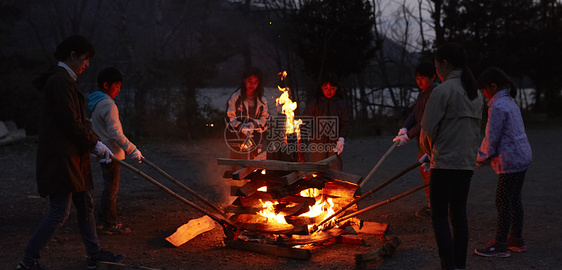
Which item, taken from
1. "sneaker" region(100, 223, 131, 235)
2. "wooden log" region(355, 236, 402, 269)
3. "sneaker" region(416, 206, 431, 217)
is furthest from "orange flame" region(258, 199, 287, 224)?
"sneaker" region(416, 206, 431, 217)

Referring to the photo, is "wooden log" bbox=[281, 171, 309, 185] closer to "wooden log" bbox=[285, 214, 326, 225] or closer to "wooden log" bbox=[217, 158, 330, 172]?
"wooden log" bbox=[217, 158, 330, 172]

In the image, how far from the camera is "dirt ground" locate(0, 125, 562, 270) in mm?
4453

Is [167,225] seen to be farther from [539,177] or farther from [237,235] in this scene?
[539,177]

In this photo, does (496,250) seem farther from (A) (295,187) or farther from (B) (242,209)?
(B) (242,209)

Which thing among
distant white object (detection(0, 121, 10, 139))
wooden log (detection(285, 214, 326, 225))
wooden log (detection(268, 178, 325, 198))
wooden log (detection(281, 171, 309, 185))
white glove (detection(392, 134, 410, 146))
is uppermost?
distant white object (detection(0, 121, 10, 139))

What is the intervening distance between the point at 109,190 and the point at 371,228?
117 inches

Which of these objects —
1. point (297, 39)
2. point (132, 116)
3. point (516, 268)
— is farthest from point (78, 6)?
point (516, 268)

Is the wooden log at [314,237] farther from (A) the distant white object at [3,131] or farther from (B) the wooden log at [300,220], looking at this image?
(A) the distant white object at [3,131]

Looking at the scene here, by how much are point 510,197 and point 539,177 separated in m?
4.65

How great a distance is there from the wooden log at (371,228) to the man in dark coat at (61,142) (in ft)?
9.60

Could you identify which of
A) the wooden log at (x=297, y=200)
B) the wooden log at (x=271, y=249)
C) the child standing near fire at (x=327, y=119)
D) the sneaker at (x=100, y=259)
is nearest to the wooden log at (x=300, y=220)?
the wooden log at (x=297, y=200)

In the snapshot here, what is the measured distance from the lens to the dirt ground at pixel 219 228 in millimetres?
4453

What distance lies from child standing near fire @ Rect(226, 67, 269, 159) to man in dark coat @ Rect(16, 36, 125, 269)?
2.29 meters

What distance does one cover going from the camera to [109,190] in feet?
17.4
